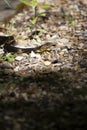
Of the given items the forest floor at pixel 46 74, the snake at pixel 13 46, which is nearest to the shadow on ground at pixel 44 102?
the forest floor at pixel 46 74

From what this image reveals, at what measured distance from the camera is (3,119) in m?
2.31

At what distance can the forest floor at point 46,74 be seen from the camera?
231 centimetres

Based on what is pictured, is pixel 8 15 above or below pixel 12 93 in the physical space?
above

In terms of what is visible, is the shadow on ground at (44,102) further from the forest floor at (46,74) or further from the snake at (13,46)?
the snake at (13,46)

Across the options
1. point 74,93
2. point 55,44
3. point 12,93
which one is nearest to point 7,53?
point 55,44

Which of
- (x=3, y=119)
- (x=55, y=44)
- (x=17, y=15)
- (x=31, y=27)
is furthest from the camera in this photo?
(x=17, y=15)

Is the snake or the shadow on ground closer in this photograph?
the shadow on ground

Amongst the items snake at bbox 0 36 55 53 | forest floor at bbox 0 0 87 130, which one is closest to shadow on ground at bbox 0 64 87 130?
forest floor at bbox 0 0 87 130

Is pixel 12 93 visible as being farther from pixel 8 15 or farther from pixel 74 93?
pixel 8 15

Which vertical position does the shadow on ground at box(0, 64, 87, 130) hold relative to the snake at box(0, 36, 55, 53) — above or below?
below

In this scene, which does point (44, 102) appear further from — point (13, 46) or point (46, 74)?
point (13, 46)

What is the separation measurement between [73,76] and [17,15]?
142 cm

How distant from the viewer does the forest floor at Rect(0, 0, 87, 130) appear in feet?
7.59

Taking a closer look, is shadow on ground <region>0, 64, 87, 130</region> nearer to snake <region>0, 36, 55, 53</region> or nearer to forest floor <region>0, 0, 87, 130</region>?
forest floor <region>0, 0, 87, 130</region>
